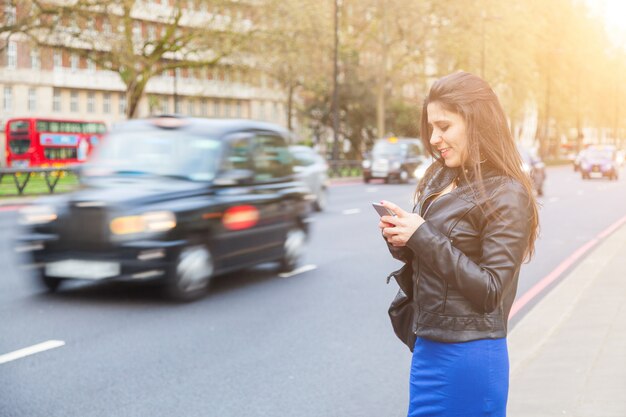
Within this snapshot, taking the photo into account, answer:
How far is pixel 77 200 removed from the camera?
8391mm

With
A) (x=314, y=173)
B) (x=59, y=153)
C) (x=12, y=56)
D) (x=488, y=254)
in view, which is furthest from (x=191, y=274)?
(x=12, y=56)

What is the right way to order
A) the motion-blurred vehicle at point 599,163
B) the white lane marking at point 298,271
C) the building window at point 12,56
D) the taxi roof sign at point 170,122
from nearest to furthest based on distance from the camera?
1. the taxi roof sign at point 170,122
2. the white lane marking at point 298,271
3. the motion-blurred vehicle at point 599,163
4. the building window at point 12,56

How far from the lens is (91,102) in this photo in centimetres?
6862

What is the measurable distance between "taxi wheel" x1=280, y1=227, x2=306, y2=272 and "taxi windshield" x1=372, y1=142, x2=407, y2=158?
2617 cm

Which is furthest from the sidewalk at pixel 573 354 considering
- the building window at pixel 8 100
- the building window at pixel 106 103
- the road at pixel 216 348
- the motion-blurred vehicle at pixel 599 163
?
the building window at pixel 106 103

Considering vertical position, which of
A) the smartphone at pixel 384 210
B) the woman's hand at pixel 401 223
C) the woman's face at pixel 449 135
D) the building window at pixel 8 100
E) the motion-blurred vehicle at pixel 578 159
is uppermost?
the building window at pixel 8 100

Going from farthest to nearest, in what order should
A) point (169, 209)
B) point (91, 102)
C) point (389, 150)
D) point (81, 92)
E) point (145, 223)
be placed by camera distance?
point (91, 102) < point (81, 92) < point (389, 150) < point (169, 209) < point (145, 223)

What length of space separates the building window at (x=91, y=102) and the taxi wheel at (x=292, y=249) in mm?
60003

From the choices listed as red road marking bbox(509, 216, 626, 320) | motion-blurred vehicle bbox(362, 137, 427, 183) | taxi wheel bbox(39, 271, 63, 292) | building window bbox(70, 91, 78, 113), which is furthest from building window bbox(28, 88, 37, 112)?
taxi wheel bbox(39, 271, 63, 292)

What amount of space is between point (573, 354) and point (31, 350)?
12.6 feet

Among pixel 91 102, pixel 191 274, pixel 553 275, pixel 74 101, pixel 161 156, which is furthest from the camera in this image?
pixel 91 102

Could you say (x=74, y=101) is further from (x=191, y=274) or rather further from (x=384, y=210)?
(x=384, y=210)

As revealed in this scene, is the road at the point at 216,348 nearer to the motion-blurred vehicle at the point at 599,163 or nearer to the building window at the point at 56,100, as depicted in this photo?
the motion-blurred vehicle at the point at 599,163

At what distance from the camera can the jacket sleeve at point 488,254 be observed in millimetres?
2518
